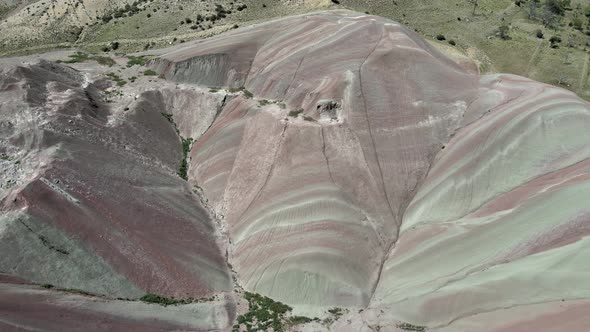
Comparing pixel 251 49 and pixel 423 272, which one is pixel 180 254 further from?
pixel 251 49

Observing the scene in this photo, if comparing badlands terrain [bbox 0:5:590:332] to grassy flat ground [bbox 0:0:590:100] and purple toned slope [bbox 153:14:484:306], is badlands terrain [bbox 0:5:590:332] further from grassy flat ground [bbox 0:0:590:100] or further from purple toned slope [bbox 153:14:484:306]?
grassy flat ground [bbox 0:0:590:100]

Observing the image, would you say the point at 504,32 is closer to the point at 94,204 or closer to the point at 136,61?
the point at 136,61

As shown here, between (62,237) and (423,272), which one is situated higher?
(62,237)

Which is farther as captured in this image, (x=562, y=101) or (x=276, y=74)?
(x=276, y=74)

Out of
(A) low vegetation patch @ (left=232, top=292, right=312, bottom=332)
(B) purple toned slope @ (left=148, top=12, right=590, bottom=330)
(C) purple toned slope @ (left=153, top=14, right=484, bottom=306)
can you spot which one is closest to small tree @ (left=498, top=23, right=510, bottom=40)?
(B) purple toned slope @ (left=148, top=12, right=590, bottom=330)

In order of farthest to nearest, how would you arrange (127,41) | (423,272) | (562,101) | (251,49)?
(127,41)
(251,49)
(562,101)
(423,272)

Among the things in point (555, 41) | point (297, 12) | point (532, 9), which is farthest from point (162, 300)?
point (532, 9)

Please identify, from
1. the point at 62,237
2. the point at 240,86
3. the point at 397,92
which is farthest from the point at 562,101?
the point at 62,237
